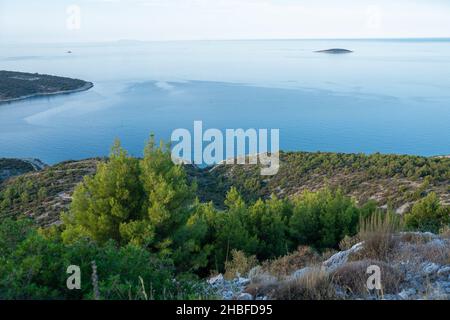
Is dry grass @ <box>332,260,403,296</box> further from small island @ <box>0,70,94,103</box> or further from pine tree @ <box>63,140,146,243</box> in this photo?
small island @ <box>0,70,94,103</box>

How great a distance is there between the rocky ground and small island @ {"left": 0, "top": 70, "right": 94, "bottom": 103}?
86.5 metres

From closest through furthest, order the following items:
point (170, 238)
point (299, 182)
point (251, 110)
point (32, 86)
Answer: point (170, 238) → point (299, 182) → point (251, 110) → point (32, 86)

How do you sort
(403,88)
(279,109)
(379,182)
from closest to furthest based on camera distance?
1. (379,182)
2. (279,109)
3. (403,88)

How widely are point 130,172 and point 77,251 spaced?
4.94m

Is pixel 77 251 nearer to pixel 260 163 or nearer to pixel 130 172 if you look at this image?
pixel 130 172

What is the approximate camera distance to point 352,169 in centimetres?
3075

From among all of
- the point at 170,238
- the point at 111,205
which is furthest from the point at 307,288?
the point at 111,205

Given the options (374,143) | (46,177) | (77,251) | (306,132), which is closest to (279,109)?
(306,132)

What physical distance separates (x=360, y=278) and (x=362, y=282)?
9 centimetres

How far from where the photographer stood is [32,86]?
87.9 m

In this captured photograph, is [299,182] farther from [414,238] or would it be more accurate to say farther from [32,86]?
[32,86]

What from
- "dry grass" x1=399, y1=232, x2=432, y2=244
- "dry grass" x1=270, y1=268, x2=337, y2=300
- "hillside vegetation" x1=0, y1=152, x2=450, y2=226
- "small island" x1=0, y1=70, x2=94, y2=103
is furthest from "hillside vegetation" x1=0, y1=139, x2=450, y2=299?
"small island" x1=0, y1=70, x2=94, y2=103

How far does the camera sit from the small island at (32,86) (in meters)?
83.0

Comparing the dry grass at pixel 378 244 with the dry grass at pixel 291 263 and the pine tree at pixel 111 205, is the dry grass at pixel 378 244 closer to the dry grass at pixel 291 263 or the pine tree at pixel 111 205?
the dry grass at pixel 291 263
